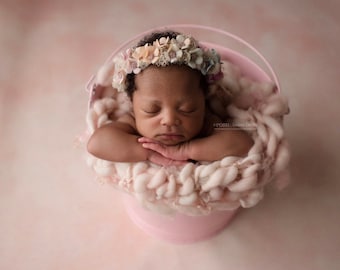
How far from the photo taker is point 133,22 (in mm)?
1422

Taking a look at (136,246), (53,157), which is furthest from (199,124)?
(53,157)

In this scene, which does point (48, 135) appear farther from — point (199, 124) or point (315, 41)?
point (315, 41)

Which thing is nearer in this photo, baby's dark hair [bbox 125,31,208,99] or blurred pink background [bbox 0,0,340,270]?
baby's dark hair [bbox 125,31,208,99]

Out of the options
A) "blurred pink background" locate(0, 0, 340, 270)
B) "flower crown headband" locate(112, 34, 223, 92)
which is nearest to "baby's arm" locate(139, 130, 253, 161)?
"flower crown headband" locate(112, 34, 223, 92)

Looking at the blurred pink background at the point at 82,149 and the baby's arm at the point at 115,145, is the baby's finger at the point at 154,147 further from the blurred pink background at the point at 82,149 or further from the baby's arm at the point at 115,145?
the blurred pink background at the point at 82,149

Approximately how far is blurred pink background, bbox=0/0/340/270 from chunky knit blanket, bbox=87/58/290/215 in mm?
206

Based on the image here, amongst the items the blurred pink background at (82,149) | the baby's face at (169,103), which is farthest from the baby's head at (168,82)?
the blurred pink background at (82,149)

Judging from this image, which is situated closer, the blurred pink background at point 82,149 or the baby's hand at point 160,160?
the baby's hand at point 160,160

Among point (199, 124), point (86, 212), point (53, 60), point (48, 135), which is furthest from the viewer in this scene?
point (53, 60)

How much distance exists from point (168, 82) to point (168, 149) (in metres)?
0.12

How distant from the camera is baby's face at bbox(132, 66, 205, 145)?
0.83 metres

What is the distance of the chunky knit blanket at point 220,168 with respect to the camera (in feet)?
2.70

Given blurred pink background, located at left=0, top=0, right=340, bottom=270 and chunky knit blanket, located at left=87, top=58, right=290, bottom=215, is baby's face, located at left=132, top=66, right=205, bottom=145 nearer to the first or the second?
chunky knit blanket, located at left=87, top=58, right=290, bottom=215

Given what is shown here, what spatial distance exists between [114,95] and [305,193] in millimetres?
484
